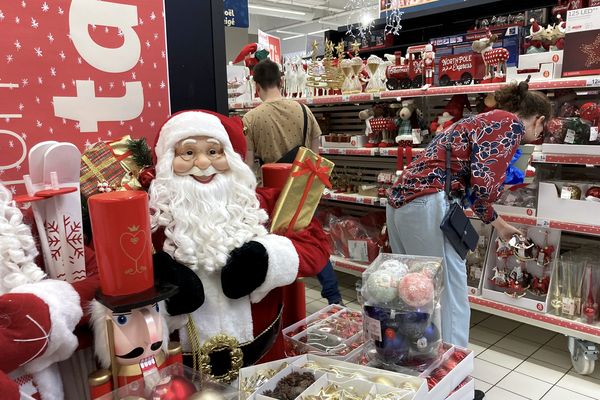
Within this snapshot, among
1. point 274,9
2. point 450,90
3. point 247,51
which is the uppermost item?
point 274,9

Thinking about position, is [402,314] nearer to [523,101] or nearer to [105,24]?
[105,24]

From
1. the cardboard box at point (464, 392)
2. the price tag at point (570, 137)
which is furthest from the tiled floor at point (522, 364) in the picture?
the cardboard box at point (464, 392)

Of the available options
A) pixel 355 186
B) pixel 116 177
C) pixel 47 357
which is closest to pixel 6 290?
pixel 47 357

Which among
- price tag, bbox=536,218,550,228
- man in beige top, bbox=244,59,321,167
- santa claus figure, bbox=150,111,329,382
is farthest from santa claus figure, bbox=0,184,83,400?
price tag, bbox=536,218,550,228

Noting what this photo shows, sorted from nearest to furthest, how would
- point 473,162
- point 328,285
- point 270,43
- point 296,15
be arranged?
1. point 473,162
2. point 328,285
3. point 270,43
4. point 296,15

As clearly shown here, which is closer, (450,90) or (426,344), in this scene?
(426,344)

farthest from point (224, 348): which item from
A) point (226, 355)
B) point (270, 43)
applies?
point (270, 43)

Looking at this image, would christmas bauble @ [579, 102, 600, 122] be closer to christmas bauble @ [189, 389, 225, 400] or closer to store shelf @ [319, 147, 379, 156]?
store shelf @ [319, 147, 379, 156]

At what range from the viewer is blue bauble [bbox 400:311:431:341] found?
1.24 meters

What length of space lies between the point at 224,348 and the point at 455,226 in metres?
1.31

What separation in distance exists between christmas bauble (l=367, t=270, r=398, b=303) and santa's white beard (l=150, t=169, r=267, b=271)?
42 centimetres

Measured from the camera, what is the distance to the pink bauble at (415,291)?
4.02 feet

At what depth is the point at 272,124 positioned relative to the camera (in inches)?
123

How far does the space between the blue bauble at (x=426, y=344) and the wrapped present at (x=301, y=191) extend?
21.9 inches
